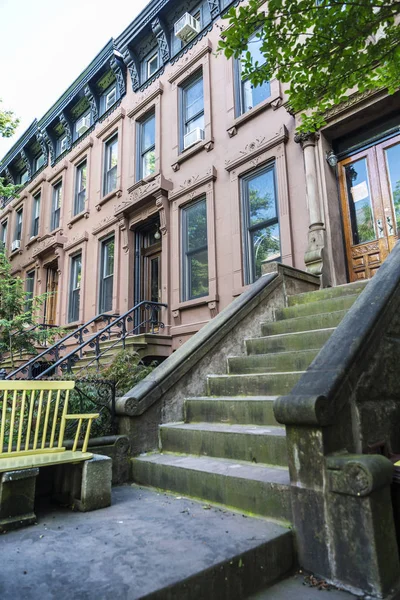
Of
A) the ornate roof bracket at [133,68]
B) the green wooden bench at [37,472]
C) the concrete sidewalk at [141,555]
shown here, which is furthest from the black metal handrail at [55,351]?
the ornate roof bracket at [133,68]

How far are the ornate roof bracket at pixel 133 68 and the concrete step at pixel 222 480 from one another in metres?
11.8

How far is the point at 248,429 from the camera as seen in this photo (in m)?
3.88

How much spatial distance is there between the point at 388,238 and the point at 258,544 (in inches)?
219

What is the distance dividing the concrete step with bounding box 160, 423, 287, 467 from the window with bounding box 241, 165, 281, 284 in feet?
15.0

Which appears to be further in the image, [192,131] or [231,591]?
[192,131]

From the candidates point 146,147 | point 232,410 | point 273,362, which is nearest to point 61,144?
point 146,147

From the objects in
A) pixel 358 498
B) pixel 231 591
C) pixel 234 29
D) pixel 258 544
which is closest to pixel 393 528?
pixel 358 498

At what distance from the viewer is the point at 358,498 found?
240 cm

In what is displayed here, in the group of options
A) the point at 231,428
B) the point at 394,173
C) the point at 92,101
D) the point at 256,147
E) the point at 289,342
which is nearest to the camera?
the point at 231,428

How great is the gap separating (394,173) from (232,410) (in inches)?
198

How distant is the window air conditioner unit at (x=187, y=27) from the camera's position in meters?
10.6

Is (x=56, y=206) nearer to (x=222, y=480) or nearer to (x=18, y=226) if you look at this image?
(x=18, y=226)

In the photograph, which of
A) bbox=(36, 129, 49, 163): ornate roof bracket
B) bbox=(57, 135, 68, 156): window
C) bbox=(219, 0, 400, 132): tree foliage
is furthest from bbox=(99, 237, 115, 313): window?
bbox=(219, 0, 400, 132): tree foliage

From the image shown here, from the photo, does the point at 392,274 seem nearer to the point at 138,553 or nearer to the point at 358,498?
the point at 358,498
